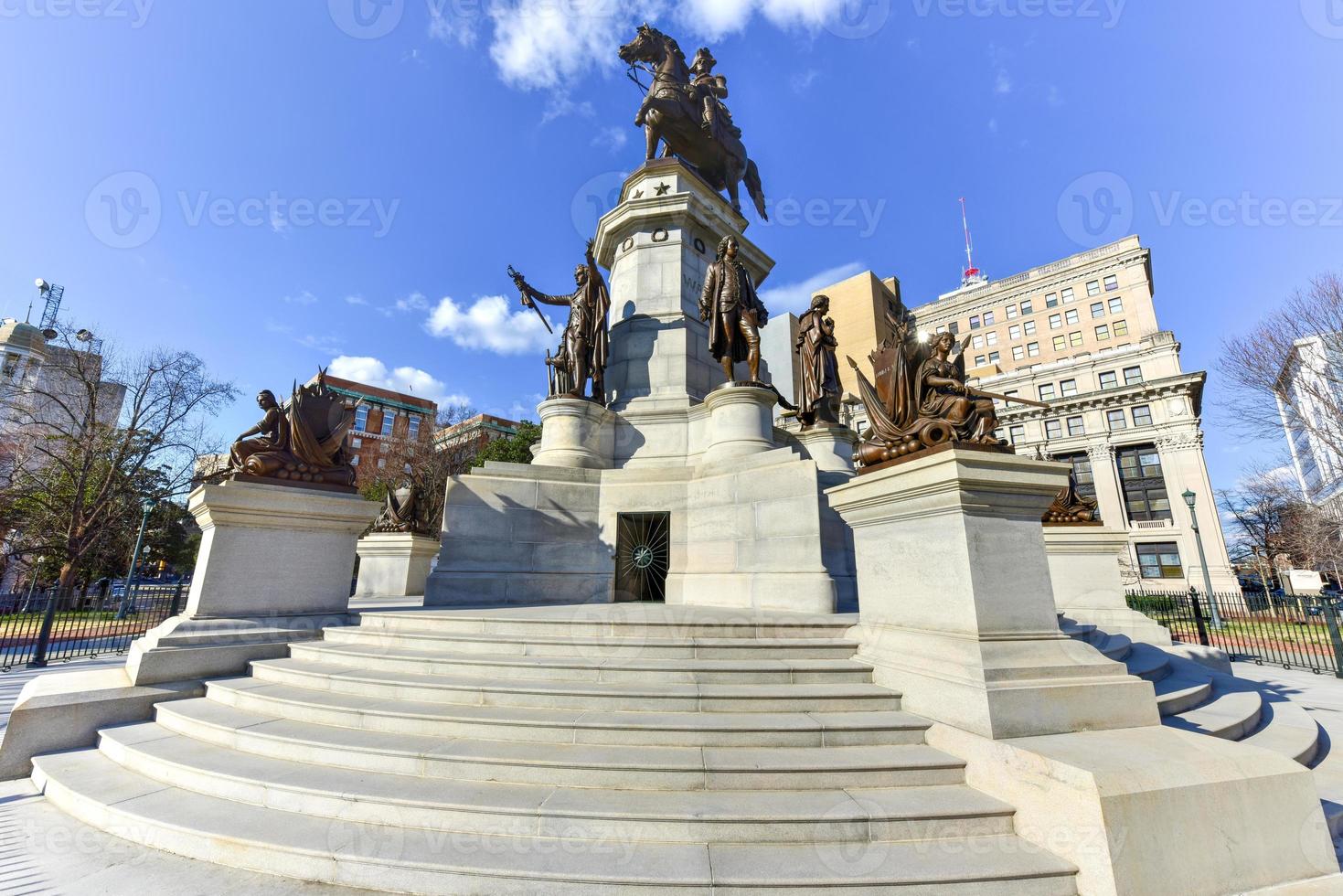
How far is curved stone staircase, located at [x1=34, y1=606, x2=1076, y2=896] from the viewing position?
3.03m

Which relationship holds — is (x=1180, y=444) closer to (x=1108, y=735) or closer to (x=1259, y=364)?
(x=1259, y=364)

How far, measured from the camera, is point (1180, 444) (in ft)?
157

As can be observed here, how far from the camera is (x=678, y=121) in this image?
628 inches

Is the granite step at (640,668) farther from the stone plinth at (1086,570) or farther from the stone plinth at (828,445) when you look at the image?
the stone plinth at (1086,570)

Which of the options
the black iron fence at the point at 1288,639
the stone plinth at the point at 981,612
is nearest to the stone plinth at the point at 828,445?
the stone plinth at the point at 981,612

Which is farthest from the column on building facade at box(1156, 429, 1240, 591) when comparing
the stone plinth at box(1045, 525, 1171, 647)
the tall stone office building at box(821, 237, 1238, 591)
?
the stone plinth at box(1045, 525, 1171, 647)

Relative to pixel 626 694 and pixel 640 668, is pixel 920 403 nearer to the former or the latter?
pixel 640 668

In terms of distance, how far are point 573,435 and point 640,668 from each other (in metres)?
7.16

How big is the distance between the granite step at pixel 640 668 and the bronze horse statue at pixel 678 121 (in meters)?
14.6

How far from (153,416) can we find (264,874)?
3660 cm

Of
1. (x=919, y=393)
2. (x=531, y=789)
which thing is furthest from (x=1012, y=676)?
(x=531, y=789)

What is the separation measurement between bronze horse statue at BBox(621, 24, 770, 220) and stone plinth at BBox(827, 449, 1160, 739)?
45.4 feet

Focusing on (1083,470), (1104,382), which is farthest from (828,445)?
(1104,382)

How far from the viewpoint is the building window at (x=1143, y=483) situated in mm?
48312
